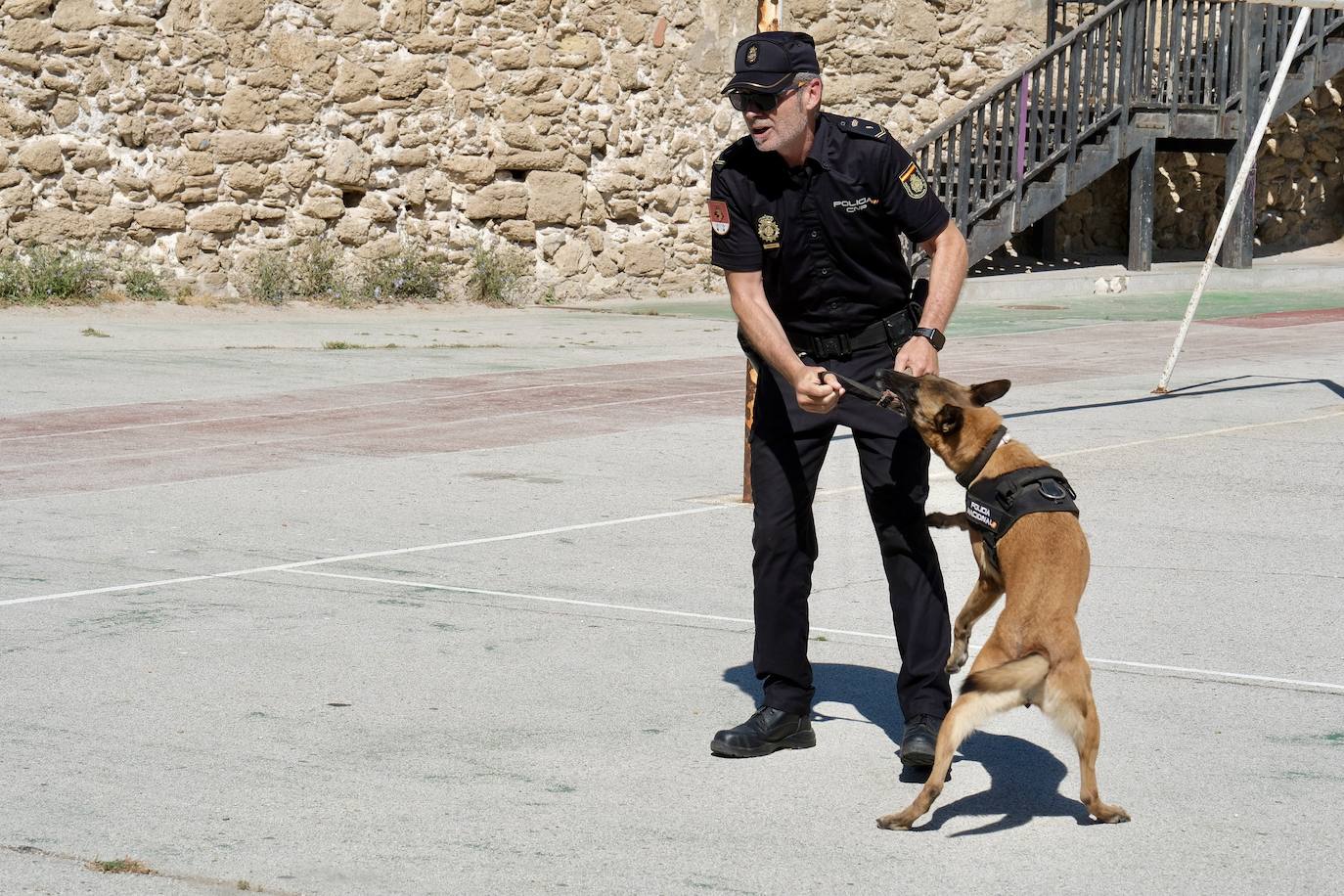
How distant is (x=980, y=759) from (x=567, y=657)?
4.97ft

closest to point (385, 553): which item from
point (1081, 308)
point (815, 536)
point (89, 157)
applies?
point (815, 536)

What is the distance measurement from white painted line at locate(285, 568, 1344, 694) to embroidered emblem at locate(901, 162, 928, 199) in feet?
5.83

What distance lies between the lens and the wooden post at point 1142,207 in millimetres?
22719

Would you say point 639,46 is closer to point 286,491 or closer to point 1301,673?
point 286,491

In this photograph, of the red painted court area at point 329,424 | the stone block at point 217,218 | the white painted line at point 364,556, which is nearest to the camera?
the white painted line at point 364,556

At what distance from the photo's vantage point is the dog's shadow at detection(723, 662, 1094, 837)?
461 centimetres

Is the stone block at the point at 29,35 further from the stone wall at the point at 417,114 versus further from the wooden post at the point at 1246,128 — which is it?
the wooden post at the point at 1246,128

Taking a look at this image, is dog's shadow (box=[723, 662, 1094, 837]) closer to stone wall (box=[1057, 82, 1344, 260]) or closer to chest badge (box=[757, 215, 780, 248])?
chest badge (box=[757, 215, 780, 248])

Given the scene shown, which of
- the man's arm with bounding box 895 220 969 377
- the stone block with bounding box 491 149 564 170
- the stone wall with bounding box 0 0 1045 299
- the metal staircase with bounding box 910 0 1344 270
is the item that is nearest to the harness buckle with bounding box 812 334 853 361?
the man's arm with bounding box 895 220 969 377

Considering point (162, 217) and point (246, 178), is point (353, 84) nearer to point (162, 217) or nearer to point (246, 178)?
point (246, 178)

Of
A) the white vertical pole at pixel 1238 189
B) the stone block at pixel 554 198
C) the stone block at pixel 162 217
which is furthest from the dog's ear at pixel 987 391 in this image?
the stone block at pixel 554 198

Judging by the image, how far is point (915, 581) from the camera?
16.7 ft

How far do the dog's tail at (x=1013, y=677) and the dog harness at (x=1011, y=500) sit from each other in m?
0.48

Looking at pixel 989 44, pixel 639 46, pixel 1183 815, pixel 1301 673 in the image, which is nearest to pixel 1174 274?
pixel 989 44
